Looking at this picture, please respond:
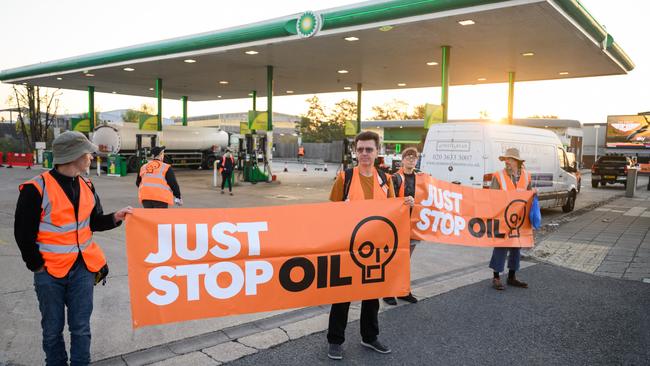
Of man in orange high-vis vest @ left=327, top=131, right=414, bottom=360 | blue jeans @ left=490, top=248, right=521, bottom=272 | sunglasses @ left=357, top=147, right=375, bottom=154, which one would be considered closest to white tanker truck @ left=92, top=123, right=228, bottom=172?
blue jeans @ left=490, top=248, right=521, bottom=272

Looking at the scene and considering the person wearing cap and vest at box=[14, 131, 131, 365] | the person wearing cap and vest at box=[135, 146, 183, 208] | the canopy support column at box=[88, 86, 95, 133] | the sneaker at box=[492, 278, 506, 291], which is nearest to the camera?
the person wearing cap and vest at box=[14, 131, 131, 365]

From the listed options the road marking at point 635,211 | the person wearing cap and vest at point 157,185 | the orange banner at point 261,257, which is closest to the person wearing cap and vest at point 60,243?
the orange banner at point 261,257

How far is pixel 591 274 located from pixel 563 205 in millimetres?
8605

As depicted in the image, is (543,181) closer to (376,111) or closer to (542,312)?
(542,312)

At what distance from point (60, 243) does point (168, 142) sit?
30825 millimetres

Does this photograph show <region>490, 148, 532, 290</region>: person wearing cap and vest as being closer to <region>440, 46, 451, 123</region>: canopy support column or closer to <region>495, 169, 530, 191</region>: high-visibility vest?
<region>495, 169, 530, 191</region>: high-visibility vest

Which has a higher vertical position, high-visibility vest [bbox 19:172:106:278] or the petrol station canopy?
the petrol station canopy

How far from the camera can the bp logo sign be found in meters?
15.1

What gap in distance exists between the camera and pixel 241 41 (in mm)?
17141

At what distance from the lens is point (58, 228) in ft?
10.7

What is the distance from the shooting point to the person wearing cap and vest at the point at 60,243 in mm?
3168

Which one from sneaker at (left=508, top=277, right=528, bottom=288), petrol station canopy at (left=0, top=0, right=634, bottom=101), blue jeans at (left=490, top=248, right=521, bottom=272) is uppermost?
petrol station canopy at (left=0, top=0, right=634, bottom=101)

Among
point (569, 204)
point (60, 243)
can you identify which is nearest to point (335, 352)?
point (60, 243)

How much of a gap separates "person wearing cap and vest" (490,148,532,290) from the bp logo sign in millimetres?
9792
